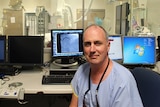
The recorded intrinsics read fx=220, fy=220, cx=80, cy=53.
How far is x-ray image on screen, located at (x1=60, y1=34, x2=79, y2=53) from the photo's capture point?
2.36 m

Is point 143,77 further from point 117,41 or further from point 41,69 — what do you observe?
point 41,69

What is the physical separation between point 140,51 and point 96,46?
131 cm

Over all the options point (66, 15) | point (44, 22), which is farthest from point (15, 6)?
point (66, 15)

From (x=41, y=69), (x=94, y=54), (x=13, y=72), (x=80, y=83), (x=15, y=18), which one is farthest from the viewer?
(x=15, y=18)

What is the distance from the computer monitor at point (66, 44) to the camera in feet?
7.72

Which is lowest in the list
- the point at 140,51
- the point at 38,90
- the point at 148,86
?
the point at 38,90

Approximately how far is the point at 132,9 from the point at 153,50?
1145 mm

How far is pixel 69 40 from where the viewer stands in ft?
7.77

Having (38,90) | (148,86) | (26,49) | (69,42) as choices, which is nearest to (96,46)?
(148,86)

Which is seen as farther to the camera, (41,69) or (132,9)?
(132,9)

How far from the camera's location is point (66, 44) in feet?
7.78

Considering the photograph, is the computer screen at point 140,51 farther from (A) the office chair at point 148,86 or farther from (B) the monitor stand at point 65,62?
(A) the office chair at point 148,86

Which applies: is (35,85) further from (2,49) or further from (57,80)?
(2,49)

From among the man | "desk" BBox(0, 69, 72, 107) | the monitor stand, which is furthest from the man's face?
the monitor stand
